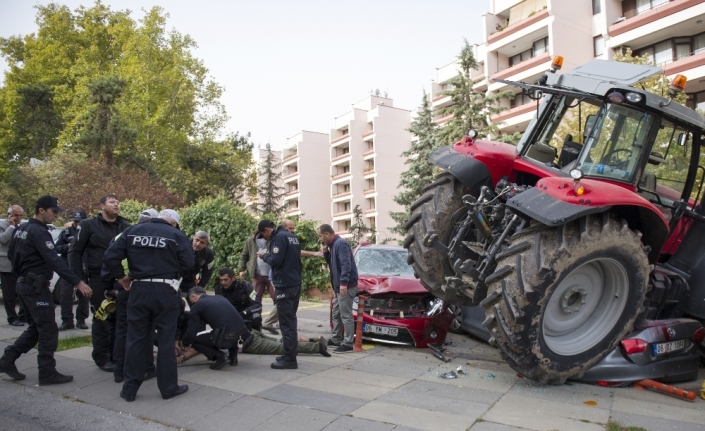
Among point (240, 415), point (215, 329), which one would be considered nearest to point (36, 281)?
point (215, 329)

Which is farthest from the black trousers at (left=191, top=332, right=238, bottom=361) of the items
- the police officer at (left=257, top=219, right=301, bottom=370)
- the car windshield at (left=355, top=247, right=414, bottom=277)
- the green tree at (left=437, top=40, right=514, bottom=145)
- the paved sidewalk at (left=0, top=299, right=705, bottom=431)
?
the green tree at (left=437, top=40, right=514, bottom=145)

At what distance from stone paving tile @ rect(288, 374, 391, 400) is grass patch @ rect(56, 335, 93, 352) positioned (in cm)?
368

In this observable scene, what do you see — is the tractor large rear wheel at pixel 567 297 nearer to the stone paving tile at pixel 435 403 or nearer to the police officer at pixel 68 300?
the stone paving tile at pixel 435 403

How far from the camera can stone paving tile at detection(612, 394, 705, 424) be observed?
4730 mm

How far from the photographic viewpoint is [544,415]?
4.64 meters

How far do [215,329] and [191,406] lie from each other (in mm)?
1378

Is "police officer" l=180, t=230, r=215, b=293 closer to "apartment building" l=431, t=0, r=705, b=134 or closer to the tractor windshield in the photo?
the tractor windshield

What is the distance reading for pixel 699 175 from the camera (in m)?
6.44

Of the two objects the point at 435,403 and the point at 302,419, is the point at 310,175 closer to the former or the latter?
the point at 435,403

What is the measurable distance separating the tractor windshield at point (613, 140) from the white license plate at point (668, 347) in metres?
1.81

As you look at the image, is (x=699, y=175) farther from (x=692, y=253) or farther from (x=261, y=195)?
(x=261, y=195)

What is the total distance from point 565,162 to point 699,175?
1.77 metres

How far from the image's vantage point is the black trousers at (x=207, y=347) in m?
6.27

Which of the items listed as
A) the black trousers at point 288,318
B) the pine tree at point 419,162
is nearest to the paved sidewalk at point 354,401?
the black trousers at point 288,318
